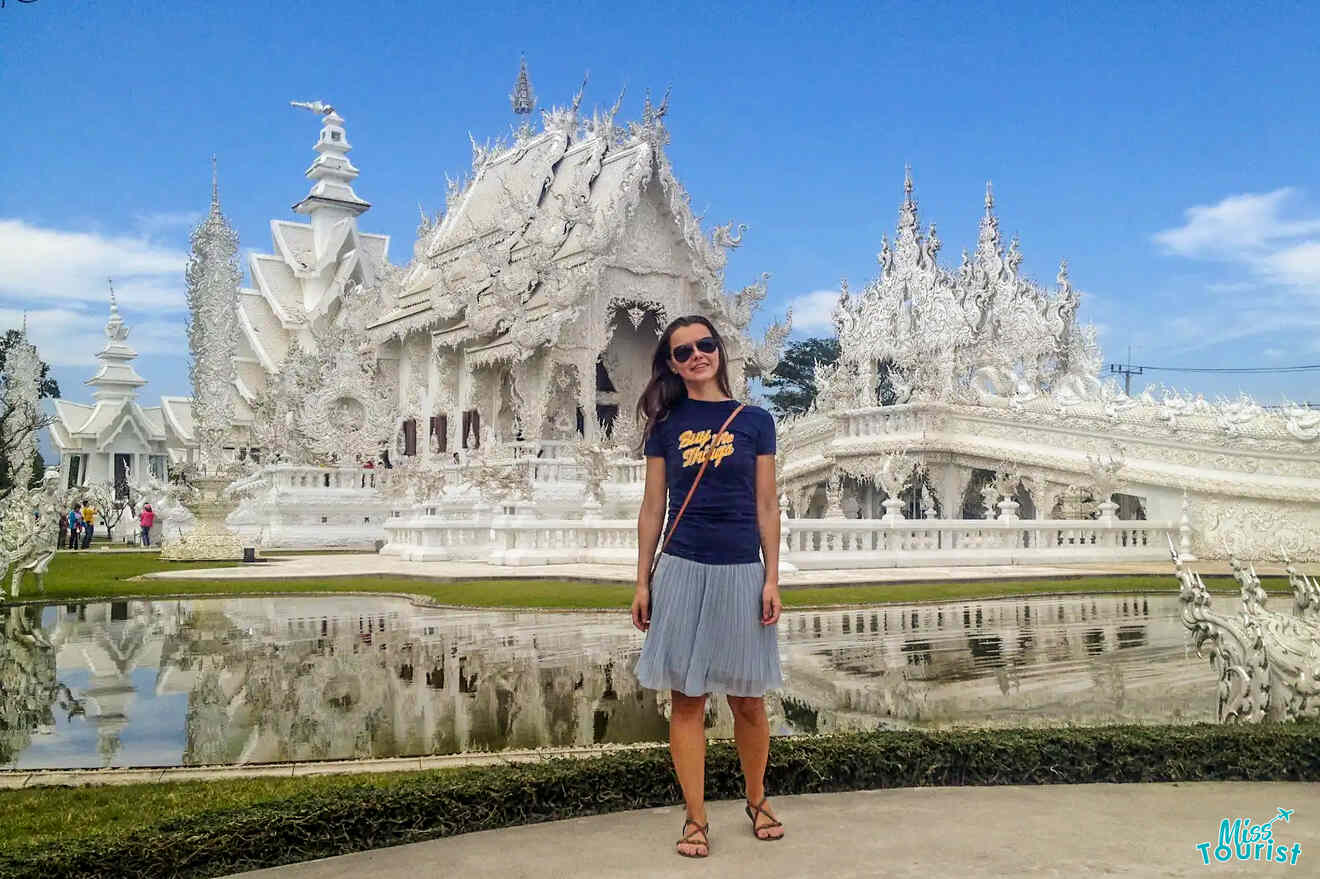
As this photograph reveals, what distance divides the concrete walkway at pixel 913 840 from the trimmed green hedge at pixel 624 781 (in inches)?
4.2

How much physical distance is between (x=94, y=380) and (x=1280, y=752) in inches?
2207

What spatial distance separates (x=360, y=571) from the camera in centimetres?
1723

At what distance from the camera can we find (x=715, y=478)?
3.83 meters

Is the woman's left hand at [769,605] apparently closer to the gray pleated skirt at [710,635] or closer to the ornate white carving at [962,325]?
the gray pleated skirt at [710,635]

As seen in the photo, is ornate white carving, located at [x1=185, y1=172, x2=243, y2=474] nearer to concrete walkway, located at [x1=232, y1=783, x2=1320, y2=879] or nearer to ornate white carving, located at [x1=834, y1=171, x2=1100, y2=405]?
ornate white carving, located at [x1=834, y1=171, x2=1100, y2=405]

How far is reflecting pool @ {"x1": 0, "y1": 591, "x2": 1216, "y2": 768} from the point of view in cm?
564

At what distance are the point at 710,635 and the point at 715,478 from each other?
491 mm

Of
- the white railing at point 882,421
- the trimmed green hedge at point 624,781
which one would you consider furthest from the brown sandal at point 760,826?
the white railing at point 882,421

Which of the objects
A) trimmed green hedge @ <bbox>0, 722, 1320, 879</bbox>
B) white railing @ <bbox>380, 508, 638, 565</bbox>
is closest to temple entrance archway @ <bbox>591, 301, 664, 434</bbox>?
white railing @ <bbox>380, 508, 638, 565</bbox>

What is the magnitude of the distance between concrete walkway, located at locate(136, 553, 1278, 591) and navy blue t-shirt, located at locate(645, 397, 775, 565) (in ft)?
32.2

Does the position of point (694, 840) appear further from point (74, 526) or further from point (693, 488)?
point (74, 526)

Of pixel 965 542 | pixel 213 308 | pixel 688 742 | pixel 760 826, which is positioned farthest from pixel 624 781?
pixel 213 308

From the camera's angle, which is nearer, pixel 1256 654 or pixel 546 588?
pixel 1256 654

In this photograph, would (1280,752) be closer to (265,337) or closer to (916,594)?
(916,594)
